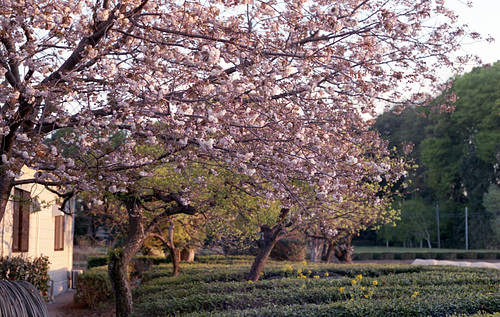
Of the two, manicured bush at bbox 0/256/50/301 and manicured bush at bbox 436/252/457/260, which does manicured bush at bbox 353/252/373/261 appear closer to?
manicured bush at bbox 436/252/457/260


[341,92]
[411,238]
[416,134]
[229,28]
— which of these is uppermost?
[416,134]

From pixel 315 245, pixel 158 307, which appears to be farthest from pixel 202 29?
pixel 315 245

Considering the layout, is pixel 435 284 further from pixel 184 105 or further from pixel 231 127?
pixel 184 105

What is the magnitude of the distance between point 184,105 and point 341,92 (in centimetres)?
170

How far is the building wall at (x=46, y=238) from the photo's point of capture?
990 centimetres

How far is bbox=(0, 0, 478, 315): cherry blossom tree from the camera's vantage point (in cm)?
408

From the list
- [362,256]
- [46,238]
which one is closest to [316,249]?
[362,256]

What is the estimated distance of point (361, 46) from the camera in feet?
15.7

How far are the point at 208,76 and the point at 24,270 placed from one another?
6.73 metres

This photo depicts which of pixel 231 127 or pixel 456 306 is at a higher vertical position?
pixel 231 127

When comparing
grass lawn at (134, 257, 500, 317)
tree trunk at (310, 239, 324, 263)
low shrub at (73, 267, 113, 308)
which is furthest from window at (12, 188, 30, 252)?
tree trunk at (310, 239, 324, 263)

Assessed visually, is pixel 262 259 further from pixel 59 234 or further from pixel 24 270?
pixel 59 234

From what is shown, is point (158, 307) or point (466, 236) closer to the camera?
point (158, 307)

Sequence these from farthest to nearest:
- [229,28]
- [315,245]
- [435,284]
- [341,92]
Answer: [315,245]
[435,284]
[341,92]
[229,28]
